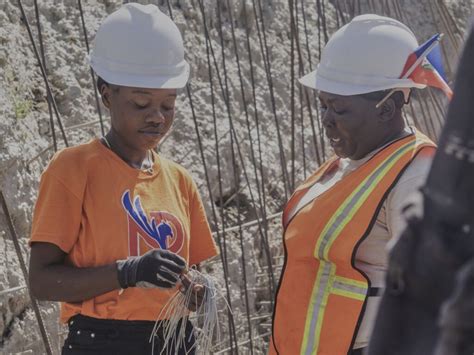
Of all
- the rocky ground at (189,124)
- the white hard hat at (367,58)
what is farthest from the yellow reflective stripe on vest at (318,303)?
the rocky ground at (189,124)

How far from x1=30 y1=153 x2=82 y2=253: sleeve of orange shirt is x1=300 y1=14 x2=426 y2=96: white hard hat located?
654 mm

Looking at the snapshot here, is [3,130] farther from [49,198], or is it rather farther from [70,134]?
[49,198]

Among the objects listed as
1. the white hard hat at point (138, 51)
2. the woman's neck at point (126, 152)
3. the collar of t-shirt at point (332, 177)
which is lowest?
the collar of t-shirt at point (332, 177)

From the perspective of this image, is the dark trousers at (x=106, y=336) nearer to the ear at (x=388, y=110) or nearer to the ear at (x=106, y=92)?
the ear at (x=106, y=92)

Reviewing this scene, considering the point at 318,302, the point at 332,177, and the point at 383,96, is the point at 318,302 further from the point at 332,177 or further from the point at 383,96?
the point at 383,96

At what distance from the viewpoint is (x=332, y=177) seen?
2.63 meters

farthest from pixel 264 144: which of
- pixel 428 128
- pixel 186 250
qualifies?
pixel 186 250

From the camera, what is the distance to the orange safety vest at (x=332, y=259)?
7.87ft

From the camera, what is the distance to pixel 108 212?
254 cm

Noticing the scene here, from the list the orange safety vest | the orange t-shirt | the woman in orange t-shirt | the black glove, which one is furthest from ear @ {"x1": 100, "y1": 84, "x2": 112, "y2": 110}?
the orange safety vest

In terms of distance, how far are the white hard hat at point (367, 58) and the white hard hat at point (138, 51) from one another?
377 mm

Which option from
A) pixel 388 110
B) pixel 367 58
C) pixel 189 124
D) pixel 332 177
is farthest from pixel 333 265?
pixel 189 124

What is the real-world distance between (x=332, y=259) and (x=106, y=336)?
0.57 metres

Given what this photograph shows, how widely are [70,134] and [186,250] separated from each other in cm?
213
